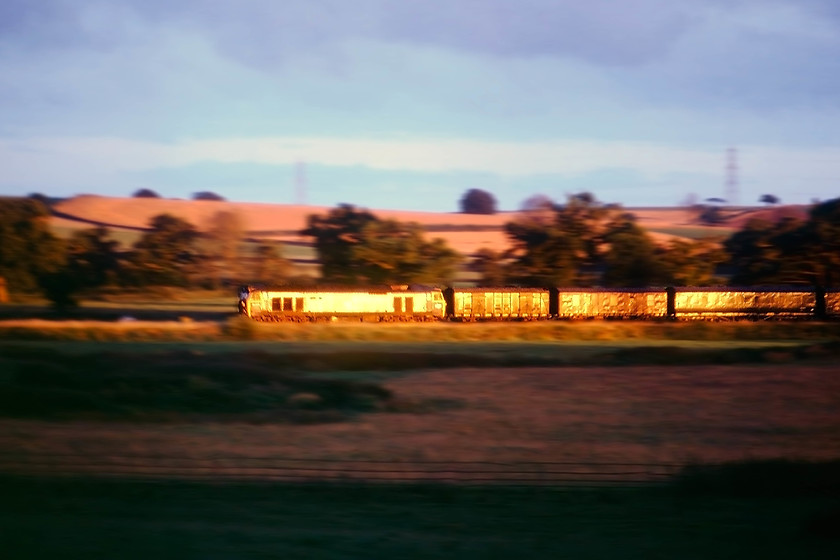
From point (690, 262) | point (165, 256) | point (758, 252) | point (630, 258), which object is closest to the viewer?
point (758, 252)

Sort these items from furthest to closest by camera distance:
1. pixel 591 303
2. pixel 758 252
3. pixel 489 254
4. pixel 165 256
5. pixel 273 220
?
pixel 273 220, pixel 489 254, pixel 165 256, pixel 758 252, pixel 591 303

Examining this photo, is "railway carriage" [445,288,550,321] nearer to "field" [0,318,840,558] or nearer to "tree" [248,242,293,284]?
"field" [0,318,840,558]

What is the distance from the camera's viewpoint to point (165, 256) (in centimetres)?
6144

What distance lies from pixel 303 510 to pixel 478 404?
9.84 m

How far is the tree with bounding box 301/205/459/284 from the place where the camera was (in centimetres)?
5731

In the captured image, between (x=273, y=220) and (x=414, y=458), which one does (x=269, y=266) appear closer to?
(x=273, y=220)

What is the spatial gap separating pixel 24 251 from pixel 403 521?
58071 millimetres

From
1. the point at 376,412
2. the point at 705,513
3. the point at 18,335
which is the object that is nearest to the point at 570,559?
the point at 705,513

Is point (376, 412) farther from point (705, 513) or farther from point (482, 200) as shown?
point (482, 200)

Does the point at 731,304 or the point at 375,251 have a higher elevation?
the point at 375,251

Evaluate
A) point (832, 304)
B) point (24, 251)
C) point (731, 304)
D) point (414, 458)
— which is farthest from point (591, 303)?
point (24, 251)

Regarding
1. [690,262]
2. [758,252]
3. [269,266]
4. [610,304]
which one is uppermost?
[269,266]

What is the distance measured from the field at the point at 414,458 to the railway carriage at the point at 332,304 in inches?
632

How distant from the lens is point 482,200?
119562 millimetres
